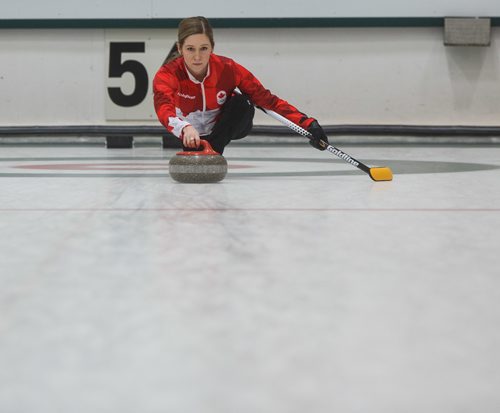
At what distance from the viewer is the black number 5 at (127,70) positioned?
577 cm

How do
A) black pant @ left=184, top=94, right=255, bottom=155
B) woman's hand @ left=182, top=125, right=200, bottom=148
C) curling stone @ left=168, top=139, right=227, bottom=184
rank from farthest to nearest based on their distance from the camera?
black pant @ left=184, top=94, right=255, bottom=155 → curling stone @ left=168, top=139, right=227, bottom=184 → woman's hand @ left=182, top=125, right=200, bottom=148

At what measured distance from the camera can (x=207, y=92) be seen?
9.62 ft

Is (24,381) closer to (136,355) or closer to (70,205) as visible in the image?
(136,355)

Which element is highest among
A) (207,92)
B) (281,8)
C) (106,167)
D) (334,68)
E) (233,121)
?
(281,8)

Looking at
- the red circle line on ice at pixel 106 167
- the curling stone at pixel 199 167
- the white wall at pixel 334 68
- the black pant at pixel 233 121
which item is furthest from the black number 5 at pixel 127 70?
the curling stone at pixel 199 167

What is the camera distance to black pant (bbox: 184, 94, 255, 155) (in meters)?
3.07

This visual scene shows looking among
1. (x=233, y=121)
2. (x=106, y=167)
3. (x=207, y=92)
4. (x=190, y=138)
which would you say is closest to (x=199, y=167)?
(x=190, y=138)

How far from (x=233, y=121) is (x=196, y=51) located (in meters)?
0.42

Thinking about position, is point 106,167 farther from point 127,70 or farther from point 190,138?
point 127,70

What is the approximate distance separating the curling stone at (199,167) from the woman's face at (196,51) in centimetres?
27

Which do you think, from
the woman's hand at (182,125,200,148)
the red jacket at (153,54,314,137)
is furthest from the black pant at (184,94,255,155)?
the woman's hand at (182,125,200,148)

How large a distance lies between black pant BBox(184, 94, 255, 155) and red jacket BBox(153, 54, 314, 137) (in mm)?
30

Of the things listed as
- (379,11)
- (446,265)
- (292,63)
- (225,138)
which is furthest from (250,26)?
(446,265)

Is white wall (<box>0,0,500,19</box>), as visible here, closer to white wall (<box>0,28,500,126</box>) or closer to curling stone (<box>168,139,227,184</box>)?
white wall (<box>0,28,500,126</box>)
